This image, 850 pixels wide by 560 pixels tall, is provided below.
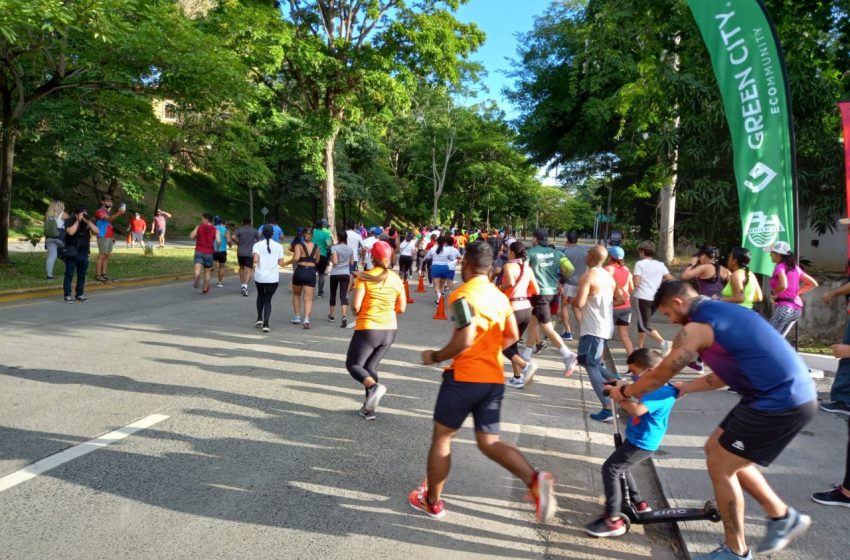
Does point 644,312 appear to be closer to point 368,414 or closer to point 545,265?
point 545,265

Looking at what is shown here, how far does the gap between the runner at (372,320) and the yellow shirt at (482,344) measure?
6.69ft

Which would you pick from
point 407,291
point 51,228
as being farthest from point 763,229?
point 51,228

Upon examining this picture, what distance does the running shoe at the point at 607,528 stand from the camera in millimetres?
3477

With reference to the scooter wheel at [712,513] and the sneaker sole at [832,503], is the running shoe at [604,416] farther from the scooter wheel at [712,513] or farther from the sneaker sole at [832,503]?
the scooter wheel at [712,513]

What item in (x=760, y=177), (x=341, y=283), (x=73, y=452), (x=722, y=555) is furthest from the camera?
(x=341, y=283)

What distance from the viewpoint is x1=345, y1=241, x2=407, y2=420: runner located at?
5.47 m

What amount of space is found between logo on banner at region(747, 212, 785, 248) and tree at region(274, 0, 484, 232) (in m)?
16.0

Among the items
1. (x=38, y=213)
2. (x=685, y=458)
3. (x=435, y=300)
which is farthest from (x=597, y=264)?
(x=38, y=213)

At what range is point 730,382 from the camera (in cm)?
305

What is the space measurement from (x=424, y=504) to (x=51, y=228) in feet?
39.5

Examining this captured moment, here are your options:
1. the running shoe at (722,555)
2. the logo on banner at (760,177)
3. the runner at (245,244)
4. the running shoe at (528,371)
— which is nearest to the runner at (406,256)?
the runner at (245,244)

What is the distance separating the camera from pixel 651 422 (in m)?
3.41

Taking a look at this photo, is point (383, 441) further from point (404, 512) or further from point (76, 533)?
point (76, 533)

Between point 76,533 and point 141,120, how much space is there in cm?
1459
